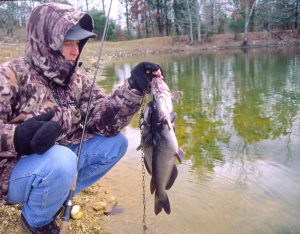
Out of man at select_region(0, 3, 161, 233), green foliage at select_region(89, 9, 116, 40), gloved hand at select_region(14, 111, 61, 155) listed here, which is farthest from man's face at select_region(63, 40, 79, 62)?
green foliage at select_region(89, 9, 116, 40)

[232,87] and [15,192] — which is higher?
[15,192]

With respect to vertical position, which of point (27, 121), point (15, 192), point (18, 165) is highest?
point (27, 121)

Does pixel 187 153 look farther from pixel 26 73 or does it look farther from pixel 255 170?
pixel 26 73

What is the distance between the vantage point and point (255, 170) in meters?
4.60

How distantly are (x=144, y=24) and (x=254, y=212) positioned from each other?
1794 inches

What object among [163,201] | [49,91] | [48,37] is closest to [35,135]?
[49,91]

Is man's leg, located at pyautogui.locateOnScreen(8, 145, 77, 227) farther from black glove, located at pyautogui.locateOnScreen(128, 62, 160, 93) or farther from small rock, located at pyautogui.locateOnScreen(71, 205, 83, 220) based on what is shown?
black glove, located at pyautogui.locateOnScreen(128, 62, 160, 93)

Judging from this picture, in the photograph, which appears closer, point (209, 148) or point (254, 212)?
point (254, 212)

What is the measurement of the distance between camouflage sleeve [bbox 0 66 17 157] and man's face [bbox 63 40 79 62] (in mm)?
469

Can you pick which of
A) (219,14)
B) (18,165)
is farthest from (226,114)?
(219,14)

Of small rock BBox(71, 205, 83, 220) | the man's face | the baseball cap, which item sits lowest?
small rock BBox(71, 205, 83, 220)

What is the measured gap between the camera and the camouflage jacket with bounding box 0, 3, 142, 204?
2.59m

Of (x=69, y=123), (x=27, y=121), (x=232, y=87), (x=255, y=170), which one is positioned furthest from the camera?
(x=232, y=87)

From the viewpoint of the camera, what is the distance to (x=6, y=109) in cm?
255
